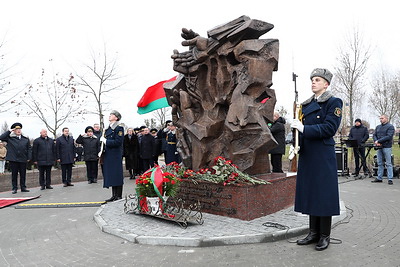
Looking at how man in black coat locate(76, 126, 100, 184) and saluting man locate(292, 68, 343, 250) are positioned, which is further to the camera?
man in black coat locate(76, 126, 100, 184)

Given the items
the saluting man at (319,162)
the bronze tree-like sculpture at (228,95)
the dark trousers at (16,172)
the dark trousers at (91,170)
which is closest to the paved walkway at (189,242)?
the saluting man at (319,162)

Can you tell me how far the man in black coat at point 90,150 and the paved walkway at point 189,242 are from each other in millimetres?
5264

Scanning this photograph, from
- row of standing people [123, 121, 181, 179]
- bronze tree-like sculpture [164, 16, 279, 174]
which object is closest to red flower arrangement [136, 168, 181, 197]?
bronze tree-like sculpture [164, 16, 279, 174]

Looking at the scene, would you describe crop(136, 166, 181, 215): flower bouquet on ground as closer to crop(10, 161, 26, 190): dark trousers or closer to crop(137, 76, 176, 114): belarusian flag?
crop(137, 76, 176, 114): belarusian flag

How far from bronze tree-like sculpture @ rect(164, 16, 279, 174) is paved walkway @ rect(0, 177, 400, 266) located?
1445 millimetres

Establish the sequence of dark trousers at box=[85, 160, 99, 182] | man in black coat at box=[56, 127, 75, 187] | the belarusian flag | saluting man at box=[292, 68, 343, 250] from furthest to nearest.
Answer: dark trousers at box=[85, 160, 99, 182] < the belarusian flag < man in black coat at box=[56, 127, 75, 187] < saluting man at box=[292, 68, 343, 250]

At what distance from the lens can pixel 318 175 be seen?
4336 mm

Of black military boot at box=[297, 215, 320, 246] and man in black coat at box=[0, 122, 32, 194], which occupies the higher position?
man in black coat at box=[0, 122, 32, 194]

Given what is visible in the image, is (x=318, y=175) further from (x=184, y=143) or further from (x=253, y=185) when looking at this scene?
(x=184, y=143)

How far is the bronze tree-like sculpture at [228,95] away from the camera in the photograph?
6352mm

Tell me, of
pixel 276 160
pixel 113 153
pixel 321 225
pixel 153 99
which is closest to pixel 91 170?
pixel 153 99

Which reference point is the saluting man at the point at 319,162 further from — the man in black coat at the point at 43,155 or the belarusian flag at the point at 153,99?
the man in black coat at the point at 43,155

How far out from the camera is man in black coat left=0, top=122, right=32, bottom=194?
34.1 ft

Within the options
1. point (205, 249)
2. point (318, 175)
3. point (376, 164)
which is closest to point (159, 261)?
point (205, 249)
